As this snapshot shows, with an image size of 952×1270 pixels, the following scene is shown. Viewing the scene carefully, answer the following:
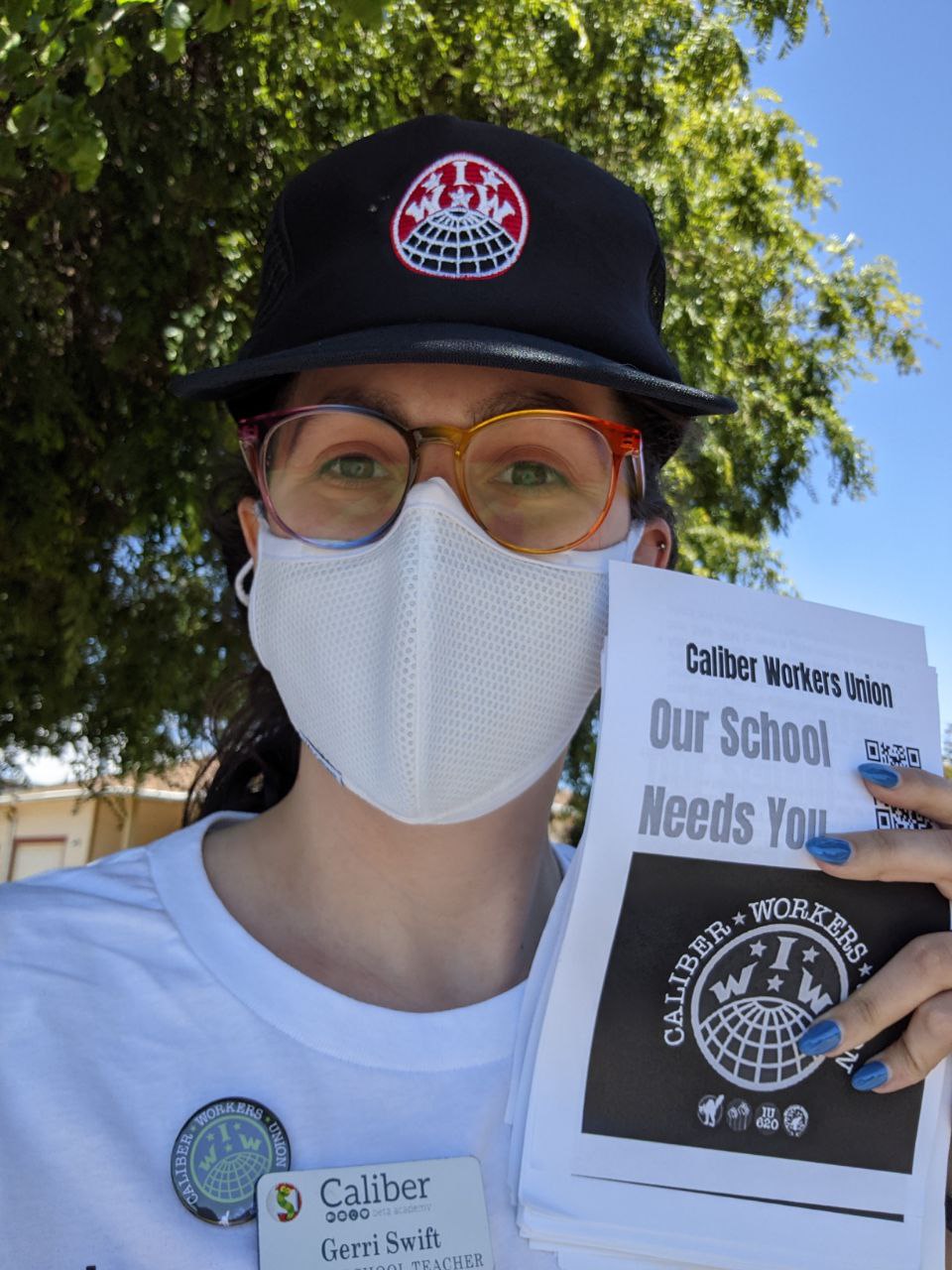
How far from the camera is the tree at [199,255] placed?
4238 mm

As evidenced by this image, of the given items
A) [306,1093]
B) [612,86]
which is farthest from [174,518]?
[306,1093]

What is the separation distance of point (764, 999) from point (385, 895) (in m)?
0.53

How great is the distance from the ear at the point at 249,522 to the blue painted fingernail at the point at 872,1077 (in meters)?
1.01

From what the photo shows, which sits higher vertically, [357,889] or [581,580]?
[581,580]

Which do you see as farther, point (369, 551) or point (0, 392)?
point (0, 392)

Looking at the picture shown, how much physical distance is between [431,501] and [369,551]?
10cm

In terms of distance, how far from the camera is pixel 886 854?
1159mm

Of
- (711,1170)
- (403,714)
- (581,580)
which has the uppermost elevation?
(581,580)

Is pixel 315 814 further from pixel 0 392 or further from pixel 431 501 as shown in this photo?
pixel 0 392

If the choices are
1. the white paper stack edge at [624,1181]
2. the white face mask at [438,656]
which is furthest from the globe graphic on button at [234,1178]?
the white face mask at [438,656]

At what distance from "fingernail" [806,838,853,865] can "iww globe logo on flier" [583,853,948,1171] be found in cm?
4

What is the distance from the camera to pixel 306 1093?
1.26 meters

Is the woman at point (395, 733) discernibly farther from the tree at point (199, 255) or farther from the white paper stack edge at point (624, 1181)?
the tree at point (199, 255)

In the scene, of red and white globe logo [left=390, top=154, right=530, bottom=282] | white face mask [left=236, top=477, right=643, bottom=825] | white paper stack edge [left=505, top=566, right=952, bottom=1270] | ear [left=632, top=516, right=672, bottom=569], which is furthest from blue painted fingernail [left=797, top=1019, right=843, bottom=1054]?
red and white globe logo [left=390, top=154, right=530, bottom=282]
